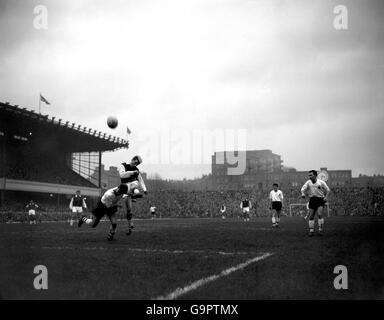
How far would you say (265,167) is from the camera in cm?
10494

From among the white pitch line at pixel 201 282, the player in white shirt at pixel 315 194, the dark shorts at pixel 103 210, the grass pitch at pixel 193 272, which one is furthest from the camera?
the player in white shirt at pixel 315 194

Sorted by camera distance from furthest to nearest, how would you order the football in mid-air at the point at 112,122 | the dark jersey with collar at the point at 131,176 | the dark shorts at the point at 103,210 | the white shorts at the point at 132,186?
the football in mid-air at the point at 112,122 → the white shorts at the point at 132,186 → the dark jersey with collar at the point at 131,176 → the dark shorts at the point at 103,210

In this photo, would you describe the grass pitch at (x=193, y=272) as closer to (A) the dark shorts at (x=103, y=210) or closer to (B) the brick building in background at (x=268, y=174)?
(A) the dark shorts at (x=103, y=210)

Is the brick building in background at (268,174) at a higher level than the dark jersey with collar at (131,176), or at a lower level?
higher

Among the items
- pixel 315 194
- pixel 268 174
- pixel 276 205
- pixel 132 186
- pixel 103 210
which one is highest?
pixel 268 174

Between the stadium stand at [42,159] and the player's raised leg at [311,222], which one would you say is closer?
the player's raised leg at [311,222]

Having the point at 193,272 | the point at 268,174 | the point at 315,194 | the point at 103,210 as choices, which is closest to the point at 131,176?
the point at 103,210

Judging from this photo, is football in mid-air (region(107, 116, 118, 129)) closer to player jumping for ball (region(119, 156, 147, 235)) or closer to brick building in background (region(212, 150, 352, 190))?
player jumping for ball (region(119, 156, 147, 235))

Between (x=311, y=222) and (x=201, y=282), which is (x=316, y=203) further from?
(x=201, y=282)

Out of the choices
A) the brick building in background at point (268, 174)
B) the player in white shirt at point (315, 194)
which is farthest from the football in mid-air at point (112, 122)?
the brick building in background at point (268, 174)

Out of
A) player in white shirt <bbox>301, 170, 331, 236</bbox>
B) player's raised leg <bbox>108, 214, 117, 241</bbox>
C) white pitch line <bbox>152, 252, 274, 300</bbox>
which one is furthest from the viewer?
player in white shirt <bbox>301, 170, 331, 236</bbox>

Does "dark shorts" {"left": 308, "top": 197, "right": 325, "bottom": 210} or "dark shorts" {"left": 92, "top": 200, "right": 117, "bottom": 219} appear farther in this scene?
"dark shorts" {"left": 308, "top": 197, "right": 325, "bottom": 210}

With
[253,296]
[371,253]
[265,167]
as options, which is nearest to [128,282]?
[253,296]

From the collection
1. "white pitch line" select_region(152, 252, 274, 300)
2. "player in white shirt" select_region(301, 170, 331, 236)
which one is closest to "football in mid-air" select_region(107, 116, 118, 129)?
"player in white shirt" select_region(301, 170, 331, 236)
